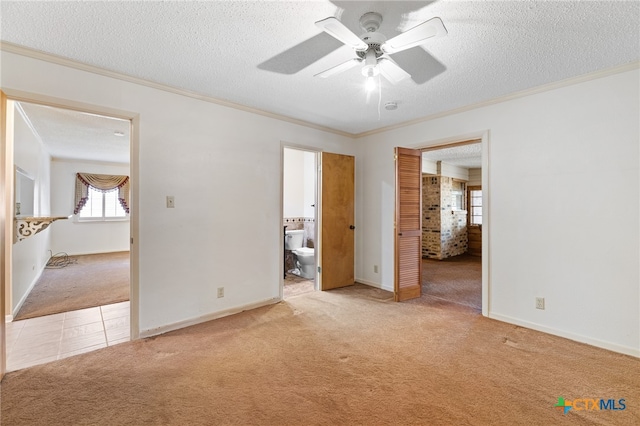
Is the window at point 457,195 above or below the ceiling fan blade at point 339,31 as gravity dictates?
below

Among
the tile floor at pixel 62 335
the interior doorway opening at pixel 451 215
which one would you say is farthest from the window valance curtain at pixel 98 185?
the interior doorway opening at pixel 451 215

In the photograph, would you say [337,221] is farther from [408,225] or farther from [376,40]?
[376,40]

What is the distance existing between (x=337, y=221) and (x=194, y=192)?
207cm

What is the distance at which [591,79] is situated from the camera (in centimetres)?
250

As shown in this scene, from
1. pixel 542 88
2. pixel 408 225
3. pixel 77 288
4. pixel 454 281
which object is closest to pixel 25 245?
pixel 77 288

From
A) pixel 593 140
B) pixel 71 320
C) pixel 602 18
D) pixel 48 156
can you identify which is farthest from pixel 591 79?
pixel 48 156

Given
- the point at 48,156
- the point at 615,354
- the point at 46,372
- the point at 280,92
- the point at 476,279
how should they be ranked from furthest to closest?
the point at 48,156 → the point at 476,279 → the point at 280,92 → the point at 615,354 → the point at 46,372

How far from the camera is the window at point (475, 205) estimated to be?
25.4 ft

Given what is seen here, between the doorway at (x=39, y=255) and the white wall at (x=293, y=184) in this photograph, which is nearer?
the doorway at (x=39, y=255)

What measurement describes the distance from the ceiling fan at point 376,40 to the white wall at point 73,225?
7928mm

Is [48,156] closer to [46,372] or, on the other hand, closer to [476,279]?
[46,372]

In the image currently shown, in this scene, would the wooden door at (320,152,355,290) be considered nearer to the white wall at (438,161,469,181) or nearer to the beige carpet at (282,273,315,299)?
the beige carpet at (282,273,315,299)

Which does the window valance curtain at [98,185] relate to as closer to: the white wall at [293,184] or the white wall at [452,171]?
the white wall at [293,184]

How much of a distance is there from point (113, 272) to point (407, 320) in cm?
531
